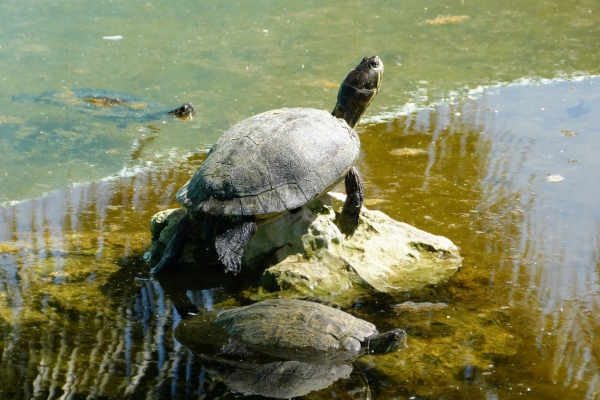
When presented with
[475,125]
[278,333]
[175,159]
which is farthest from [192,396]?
[475,125]

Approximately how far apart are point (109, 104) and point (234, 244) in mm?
3487

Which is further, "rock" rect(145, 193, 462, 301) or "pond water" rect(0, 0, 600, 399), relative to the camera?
"rock" rect(145, 193, 462, 301)

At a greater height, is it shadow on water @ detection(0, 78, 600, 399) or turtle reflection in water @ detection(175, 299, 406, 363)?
turtle reflection in water @ detection(175, 299, 406, 363)

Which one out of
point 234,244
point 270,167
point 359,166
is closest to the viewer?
point 234,244

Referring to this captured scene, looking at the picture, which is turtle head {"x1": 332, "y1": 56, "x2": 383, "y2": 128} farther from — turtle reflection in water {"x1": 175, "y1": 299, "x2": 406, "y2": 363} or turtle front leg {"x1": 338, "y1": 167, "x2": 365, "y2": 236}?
turtle reflection in water {"x1": 175, "y1": 299, "x2": 406, "y2": 363}

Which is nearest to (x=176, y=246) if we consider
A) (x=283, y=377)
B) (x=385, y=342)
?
(x=283, y=377)

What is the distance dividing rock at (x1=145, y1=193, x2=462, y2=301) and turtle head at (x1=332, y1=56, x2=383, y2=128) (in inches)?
32.5

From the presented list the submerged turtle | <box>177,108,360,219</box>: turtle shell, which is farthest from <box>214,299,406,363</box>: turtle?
the submerged turtle

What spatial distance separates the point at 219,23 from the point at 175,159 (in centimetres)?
366

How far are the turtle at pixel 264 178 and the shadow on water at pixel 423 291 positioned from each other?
0.31 m

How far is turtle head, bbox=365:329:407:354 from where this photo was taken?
3.37 meters

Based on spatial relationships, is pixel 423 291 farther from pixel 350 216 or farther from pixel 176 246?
pixel 176 246

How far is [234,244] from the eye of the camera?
13.2 feet

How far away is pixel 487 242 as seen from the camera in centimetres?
473
